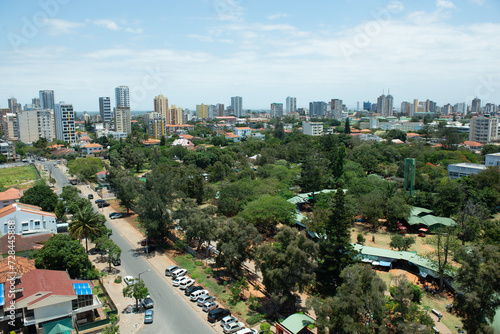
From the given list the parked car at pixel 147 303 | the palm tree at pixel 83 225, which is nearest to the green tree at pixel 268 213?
the parked car at pixel 147 303

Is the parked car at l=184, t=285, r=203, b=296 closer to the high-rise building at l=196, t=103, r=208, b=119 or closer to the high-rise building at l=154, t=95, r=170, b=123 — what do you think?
the high-rise building at l=154, t=95, r=170, b=123

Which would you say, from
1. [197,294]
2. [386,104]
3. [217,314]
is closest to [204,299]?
[197,294]

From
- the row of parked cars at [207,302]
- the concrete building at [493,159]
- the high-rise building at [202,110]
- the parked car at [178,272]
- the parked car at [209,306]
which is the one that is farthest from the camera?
the high-rise building at [202,110]

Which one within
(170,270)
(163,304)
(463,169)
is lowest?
(163,304)

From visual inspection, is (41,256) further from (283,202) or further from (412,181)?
(412,181)

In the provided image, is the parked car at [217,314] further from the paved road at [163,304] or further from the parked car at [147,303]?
the parked car at [147,303]

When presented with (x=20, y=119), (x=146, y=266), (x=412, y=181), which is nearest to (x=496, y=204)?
(x=412, y=181)

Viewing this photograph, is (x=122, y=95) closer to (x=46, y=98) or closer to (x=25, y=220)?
(x=46, y=98)
